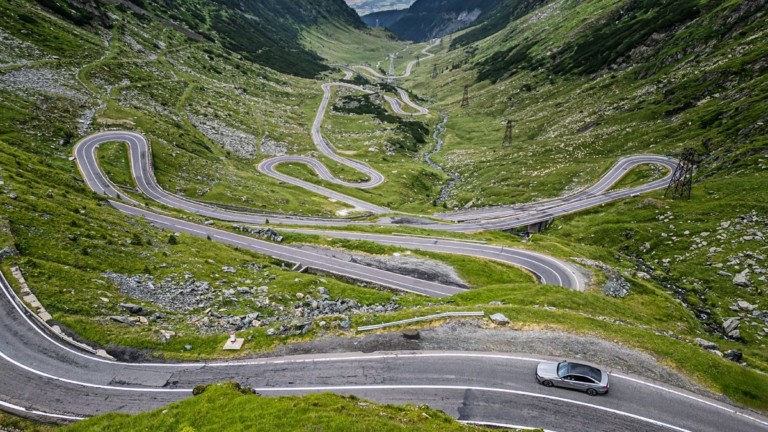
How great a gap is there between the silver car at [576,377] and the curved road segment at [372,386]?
1.68ft

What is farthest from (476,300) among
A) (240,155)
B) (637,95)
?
(637,95)

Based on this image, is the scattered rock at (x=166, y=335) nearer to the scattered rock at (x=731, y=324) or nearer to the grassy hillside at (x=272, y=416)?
the grassy hillside at (x=272, y=416)

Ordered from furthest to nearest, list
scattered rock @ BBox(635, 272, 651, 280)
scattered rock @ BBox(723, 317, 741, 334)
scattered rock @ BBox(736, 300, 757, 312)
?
scattered rock @ BBox(635, 272, 651, 280) < scattered rock @ BBox(736, 300, 757, 312) < scattered rock @ BBox(723, 317, 741, 334)

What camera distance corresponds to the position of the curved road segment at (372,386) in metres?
23.9

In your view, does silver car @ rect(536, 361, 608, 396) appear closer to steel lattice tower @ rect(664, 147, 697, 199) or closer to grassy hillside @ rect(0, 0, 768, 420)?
grassy hillside @ rect(0, 0, 768, 420)

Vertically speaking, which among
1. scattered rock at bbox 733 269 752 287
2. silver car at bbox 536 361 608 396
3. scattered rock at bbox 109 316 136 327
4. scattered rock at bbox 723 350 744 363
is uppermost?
scattered rock at bbox 733 269 752 287

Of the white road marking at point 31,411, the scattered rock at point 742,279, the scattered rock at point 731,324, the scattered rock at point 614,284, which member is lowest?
the white road marking at point 31,411

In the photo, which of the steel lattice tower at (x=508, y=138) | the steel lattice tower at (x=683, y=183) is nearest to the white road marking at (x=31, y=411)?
the steel lattice tower at (x=683, y=183)

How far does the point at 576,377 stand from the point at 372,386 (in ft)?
43.6

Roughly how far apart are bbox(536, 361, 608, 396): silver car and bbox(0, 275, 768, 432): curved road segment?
511 mm

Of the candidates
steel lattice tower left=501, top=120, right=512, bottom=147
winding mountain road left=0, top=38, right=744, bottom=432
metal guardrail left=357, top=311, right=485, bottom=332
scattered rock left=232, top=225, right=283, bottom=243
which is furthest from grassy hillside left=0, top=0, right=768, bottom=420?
scattered rock left=232, top=225, right=283, bottom=243

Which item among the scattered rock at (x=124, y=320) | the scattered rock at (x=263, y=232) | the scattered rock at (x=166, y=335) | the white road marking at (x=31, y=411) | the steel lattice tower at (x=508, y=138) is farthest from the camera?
the steel lattice tower at (x=508, y=138)

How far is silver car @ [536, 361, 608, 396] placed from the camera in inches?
1013

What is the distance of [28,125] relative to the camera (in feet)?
244
